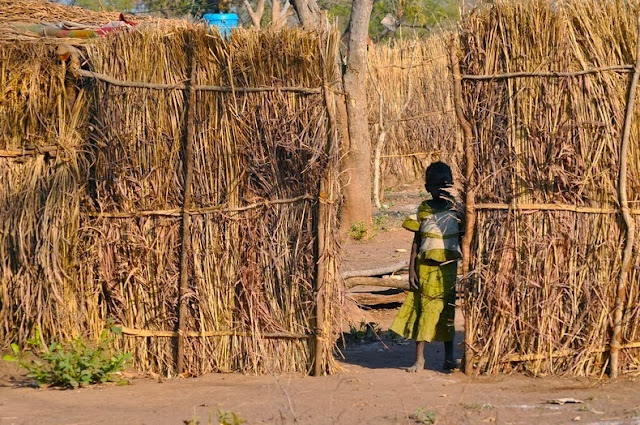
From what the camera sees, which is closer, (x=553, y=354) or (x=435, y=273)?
(x=553, y=354)

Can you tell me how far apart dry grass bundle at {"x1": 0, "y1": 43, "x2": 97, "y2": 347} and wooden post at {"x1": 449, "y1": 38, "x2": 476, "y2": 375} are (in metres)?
2.43

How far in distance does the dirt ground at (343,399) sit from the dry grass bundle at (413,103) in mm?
9157

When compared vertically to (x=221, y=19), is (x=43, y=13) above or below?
below

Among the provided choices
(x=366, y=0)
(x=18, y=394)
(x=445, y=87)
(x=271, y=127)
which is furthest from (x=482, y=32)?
(x=445, y=87)

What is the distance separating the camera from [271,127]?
6062mm

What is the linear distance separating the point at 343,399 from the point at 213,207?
60.4 inches

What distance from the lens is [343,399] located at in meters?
5.40

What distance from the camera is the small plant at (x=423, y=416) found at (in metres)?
4.75

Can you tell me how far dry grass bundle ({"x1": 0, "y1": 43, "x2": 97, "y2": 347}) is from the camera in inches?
249

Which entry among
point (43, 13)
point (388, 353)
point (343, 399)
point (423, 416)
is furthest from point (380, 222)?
point (423, 416)

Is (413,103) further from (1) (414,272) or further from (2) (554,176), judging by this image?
(2) (554,176)

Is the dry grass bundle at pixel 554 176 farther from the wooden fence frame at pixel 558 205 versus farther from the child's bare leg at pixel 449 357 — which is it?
the child's bare leg at pixel 449 357

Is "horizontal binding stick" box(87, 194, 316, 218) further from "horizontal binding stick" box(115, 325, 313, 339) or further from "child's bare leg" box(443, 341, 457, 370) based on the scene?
"child's bare leg" box(443, 341, 457, 370)

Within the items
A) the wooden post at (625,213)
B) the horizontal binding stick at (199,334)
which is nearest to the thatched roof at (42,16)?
the horizontal binding stick at (199,334)
